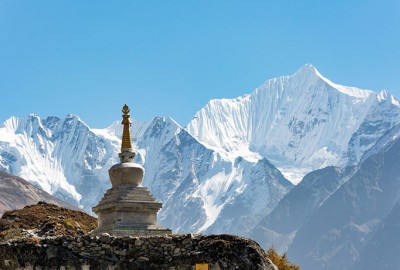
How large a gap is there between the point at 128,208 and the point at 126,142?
5.27m

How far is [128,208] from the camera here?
31.6m

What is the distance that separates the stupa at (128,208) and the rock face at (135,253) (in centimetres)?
1261

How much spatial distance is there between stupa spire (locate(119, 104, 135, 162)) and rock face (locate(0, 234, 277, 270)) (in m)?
18.5

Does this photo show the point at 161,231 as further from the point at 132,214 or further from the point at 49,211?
the point at 49,211

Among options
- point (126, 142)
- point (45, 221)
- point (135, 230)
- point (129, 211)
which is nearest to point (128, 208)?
point (129, 211)

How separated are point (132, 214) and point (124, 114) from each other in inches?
232

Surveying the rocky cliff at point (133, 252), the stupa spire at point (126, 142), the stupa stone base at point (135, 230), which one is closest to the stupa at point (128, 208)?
the stupa stone base at point (135, 230)

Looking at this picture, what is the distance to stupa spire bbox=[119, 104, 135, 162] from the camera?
3562 centimetres

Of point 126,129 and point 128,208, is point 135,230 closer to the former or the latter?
point 128,208

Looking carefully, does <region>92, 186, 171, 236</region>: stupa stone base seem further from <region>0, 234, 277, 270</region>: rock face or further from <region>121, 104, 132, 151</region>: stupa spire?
<region>0, 234, 277, 270</region>: rock face

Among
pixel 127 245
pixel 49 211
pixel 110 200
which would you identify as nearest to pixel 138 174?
pixel 110 200

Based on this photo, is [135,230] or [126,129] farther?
[126,129]

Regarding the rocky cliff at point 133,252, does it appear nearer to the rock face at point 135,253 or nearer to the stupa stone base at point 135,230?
the rock face at point 135,253

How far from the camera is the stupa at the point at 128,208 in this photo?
30.7 meters
